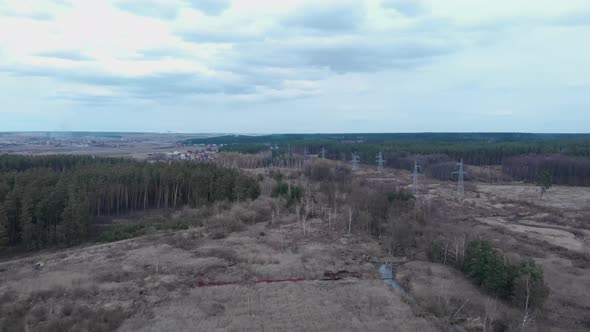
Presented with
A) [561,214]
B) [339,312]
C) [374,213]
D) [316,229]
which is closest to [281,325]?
[339,312]

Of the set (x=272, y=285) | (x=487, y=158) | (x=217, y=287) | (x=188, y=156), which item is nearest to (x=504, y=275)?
A: (x=272, y=285)

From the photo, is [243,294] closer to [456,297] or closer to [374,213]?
[456,297]

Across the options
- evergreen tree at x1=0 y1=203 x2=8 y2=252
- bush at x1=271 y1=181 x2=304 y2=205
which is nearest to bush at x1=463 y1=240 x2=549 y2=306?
bush at x1=271 y1=181 x2=304 y2=205

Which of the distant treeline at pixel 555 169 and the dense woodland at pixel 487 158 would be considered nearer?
the distant treeline at pixel 555 169

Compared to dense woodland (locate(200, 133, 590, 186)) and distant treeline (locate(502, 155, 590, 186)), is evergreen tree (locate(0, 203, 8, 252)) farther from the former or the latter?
distant treeline (locate(502, 155, 590, 186))

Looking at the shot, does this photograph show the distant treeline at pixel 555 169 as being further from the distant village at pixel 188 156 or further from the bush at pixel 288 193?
the distant village at pixel 188 156

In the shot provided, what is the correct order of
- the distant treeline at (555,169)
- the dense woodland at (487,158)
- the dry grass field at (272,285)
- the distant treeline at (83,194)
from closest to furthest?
1. the dry grass field at (272,285)
2. the distant treeline at (83,194)
3. the distant treeline at (555,169)
4. the dense woodland at (487,158)

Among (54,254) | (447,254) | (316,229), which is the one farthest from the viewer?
(316,229)

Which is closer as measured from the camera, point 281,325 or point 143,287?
point 281,325

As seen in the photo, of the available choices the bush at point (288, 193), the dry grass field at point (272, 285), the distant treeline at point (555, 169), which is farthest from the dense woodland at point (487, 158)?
the dry grass field at point (272, 285)
